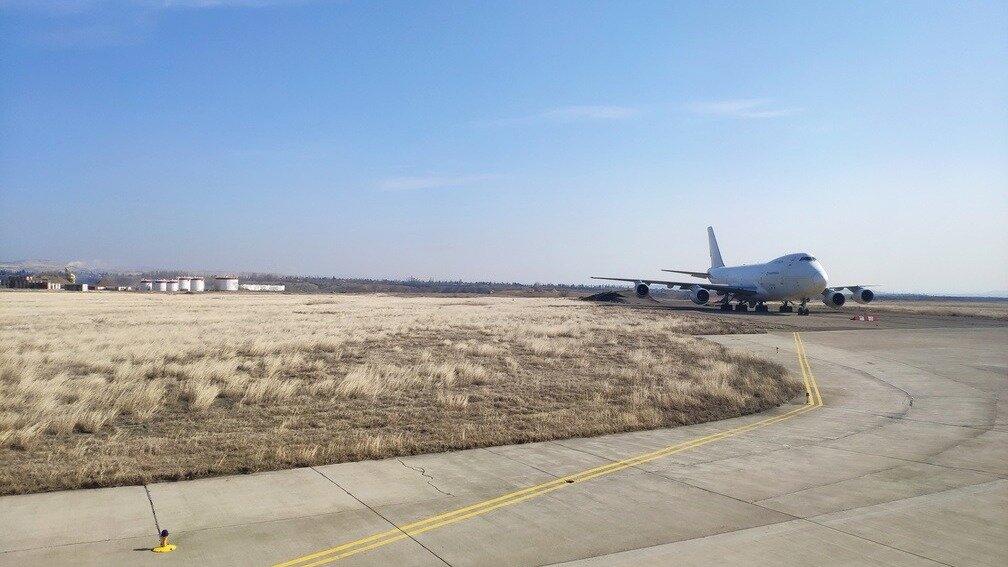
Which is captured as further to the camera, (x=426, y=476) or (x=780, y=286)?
(x=780, y=286)

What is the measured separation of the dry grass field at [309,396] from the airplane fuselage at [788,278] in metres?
28.9

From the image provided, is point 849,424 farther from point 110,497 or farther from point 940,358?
point 940,358

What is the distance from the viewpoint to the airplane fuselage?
5318 cm

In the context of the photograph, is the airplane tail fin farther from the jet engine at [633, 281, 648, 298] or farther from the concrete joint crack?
the concrete joint crack

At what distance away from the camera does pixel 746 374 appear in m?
20.6

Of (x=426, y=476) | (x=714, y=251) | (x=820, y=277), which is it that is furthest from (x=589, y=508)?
(x=714, y=251)

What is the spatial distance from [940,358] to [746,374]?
10.4m

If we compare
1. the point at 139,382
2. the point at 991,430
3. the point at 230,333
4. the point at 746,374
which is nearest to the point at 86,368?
the point at 139,382

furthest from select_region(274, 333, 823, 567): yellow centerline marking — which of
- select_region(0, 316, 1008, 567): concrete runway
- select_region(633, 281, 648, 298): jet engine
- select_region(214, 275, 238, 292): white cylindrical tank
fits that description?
select_region(214, 275, 238, 292): white cylindrical tank

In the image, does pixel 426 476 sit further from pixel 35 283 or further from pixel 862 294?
pixel 35 283

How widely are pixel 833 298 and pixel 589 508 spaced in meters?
56.8

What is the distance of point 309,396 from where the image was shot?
15.5 metres

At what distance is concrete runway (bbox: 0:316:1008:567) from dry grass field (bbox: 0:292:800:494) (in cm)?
109

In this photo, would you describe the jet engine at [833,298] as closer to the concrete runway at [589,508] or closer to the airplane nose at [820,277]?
the airplane nose at [820,277]
